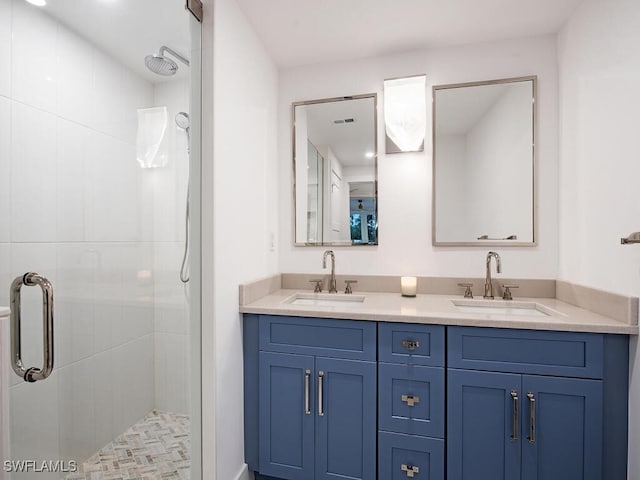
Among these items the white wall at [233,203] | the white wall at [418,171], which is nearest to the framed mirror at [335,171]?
the white wall at [418,171]

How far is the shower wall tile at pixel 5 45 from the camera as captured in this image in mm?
923

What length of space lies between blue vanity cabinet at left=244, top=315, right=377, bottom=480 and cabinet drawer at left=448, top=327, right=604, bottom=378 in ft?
1.30

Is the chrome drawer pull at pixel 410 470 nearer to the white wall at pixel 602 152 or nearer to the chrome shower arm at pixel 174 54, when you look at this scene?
the white wall at pixel 602 152

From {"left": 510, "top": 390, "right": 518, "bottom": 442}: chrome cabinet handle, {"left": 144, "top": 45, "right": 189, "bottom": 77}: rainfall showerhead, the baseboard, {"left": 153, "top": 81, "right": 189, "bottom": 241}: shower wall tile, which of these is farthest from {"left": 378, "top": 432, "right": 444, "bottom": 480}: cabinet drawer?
{"left": 144, "top": 45, "right": 189, "bottom": 77}: rainfall showerhead

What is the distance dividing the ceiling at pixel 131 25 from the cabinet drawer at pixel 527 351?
1.69 meters

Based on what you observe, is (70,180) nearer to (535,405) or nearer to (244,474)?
(244,474)

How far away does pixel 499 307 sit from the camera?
1753 mm

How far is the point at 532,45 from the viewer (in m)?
1.89

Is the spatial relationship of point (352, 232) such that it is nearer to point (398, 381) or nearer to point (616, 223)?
point (398, 381)

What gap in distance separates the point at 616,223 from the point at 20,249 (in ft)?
7.19

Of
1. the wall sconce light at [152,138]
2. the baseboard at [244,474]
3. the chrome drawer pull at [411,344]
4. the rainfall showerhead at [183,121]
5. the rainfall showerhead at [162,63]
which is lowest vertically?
the baseboard at [244,474]

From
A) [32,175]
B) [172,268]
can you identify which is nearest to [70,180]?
[32,175]

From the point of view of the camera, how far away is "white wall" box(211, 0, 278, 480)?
56.0 inches

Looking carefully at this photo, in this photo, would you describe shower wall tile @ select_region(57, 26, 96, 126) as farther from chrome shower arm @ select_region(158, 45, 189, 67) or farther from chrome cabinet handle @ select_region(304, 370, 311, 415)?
chrome cabinet handle @ select_region(304, 370, 311, 415)
